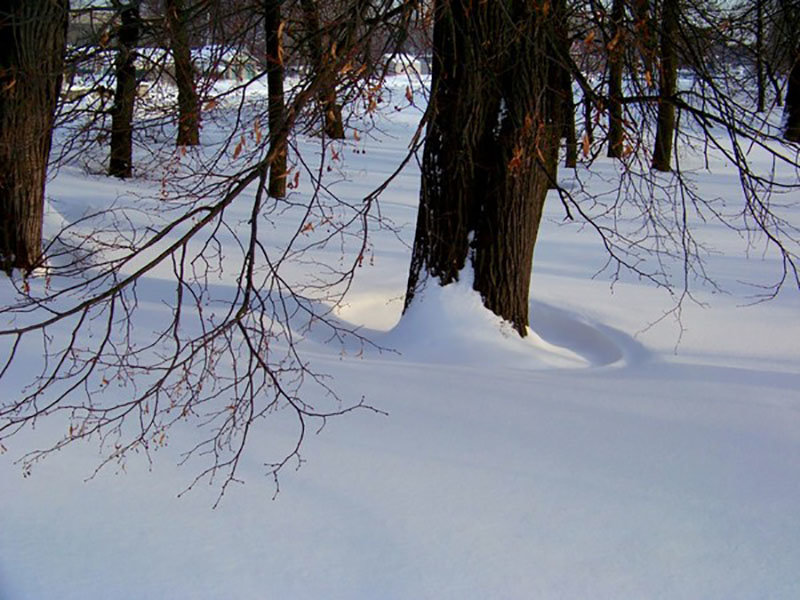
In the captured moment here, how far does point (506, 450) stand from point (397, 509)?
801 mm

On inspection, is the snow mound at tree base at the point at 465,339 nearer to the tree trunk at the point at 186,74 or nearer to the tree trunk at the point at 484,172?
the tree trunk at the point at 484,172


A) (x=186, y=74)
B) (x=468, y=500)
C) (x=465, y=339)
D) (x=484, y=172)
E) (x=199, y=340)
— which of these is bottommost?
(x=468, y=500)

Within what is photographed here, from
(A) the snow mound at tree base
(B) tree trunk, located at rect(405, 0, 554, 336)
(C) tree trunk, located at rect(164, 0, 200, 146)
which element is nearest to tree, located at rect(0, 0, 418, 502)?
(C) tree trunk, located at rect(164, 0, 200, 146)

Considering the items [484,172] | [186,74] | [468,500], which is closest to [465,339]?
[484,172]

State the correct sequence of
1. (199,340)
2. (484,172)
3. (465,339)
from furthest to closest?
(484,172) → (465,339) → (199,340)

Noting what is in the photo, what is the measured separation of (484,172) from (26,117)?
14.4ft

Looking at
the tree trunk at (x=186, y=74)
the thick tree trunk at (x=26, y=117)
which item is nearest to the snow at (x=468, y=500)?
the tree trunk at (x=186, y=74)

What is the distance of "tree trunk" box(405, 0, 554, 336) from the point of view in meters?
5.95

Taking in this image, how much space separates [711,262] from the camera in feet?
32.2

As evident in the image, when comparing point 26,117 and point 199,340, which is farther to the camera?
point 26,117

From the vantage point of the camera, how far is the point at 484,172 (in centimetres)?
654

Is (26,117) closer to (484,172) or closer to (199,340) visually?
Result: (484,172)

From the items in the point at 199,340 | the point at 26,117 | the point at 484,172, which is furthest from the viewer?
the point at 26,117

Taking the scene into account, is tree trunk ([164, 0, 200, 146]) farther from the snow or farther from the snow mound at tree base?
the snow mound at tree base
